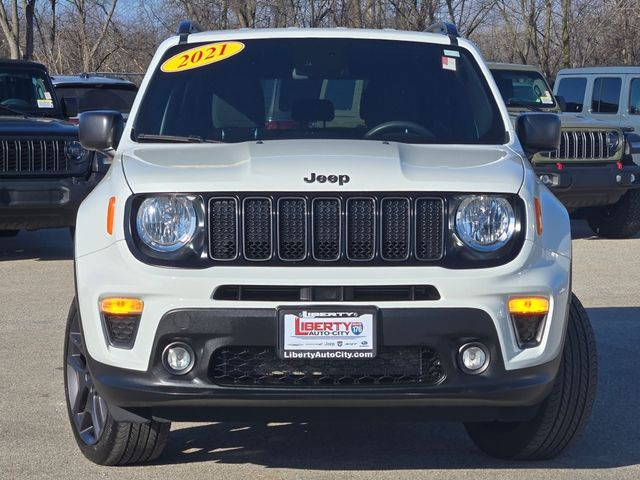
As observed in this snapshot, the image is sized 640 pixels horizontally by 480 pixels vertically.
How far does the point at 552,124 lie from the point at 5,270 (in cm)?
713

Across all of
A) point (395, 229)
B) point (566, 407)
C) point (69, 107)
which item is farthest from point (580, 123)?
point (395, 229)

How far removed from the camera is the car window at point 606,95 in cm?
1678

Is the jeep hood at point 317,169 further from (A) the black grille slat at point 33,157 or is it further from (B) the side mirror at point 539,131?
(A) the black grille slat at point 33,157

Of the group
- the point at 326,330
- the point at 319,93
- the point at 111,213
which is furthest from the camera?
the point at 319,93

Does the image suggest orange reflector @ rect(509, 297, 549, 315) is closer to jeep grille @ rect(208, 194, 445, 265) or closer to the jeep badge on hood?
jeep grille @ rect(208, 194, 445, 265)

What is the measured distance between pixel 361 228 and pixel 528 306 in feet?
2.18

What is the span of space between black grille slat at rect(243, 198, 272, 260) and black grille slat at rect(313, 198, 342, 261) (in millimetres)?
170

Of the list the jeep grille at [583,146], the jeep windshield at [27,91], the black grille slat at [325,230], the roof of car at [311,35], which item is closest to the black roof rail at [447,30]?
the roof of car at [311,35]

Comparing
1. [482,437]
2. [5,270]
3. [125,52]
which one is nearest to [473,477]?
[482,437]

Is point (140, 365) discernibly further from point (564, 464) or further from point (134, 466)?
point (564, 464)

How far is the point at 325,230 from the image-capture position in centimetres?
475

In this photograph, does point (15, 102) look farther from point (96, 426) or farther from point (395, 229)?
point (395, 229)

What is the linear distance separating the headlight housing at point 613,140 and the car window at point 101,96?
6655 millimetres

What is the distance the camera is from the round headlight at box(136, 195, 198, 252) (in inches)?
187
